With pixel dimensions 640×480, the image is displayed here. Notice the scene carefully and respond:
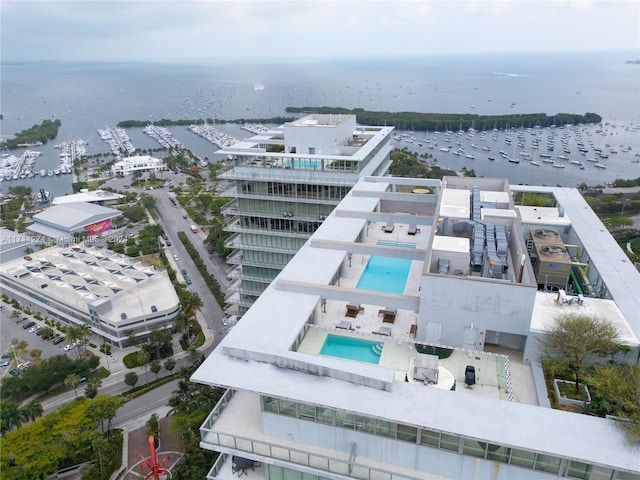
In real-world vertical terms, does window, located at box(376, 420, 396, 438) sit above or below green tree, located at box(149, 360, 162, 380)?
above

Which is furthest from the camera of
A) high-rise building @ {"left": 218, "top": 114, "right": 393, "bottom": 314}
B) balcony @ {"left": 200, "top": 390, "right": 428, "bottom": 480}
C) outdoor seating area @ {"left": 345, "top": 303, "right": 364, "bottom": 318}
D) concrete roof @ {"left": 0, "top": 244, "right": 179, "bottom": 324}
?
concrete roof @ {"left": 0, "top": 244, "right": 179, "bottom": 324}

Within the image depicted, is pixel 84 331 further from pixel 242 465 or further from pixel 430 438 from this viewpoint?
pixel 430 438

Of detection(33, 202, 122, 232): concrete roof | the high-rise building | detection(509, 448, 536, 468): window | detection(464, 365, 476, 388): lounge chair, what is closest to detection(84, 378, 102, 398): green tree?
the high-rise building

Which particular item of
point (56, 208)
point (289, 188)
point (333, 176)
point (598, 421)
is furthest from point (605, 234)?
point (56, 208)

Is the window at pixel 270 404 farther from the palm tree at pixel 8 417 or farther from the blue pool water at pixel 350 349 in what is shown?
the palm tree at pixel 8 417

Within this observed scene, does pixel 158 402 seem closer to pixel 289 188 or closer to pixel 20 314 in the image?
pixel 289 188

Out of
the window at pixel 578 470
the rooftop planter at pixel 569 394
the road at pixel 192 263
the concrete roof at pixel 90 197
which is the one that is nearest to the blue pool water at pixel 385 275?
the rooftop planter at pixel 569 394

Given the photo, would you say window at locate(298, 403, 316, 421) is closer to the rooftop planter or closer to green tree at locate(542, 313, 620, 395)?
the rooftop planter

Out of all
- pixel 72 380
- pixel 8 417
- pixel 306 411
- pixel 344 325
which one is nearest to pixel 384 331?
pixel 344 325
